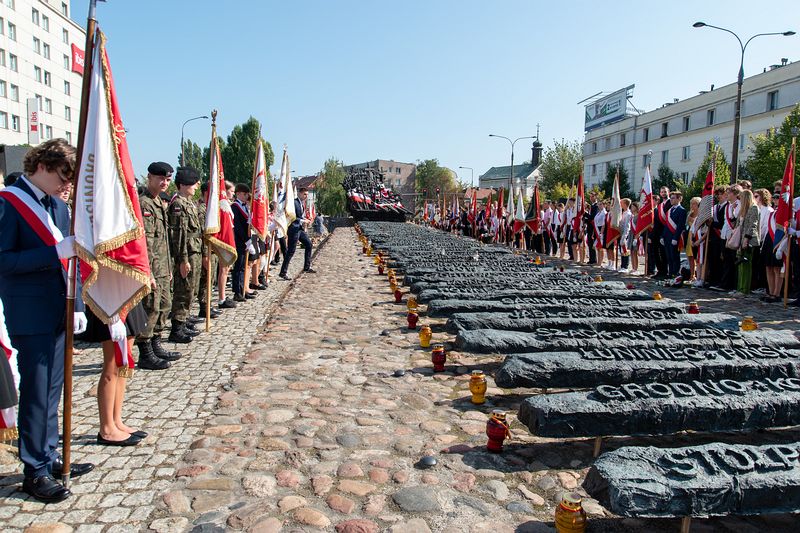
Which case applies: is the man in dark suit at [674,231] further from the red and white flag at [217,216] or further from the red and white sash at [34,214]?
the red and white sash at [34,214]

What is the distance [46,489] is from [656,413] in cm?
342

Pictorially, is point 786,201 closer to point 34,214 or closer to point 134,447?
point 134,447

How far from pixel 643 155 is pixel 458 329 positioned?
58971 millimetres

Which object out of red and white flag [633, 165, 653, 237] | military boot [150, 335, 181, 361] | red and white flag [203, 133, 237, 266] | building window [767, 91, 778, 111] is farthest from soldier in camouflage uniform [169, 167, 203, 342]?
building window [767, 91, 778, 111]

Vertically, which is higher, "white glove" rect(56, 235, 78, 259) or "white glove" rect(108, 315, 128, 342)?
"white glove" rect(56, 235, 78, 259)

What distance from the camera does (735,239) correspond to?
10.5m

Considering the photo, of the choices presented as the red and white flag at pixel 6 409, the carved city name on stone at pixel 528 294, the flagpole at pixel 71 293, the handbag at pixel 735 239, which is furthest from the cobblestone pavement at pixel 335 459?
the handbag at pixel 735 239

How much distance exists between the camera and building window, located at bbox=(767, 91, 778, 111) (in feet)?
137

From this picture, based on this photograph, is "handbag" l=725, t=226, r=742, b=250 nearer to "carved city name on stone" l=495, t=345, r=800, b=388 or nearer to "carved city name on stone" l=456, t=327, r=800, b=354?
"carved city name on stone" l=456, t=327, r=800, b=354

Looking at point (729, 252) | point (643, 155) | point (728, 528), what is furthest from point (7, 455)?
point (643, 155)

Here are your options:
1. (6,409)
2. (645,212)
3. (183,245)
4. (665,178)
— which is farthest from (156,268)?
(665,178)

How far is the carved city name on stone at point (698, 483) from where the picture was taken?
258cm

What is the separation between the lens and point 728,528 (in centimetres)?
292

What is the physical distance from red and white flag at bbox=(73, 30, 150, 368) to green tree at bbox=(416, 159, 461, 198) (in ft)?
290
